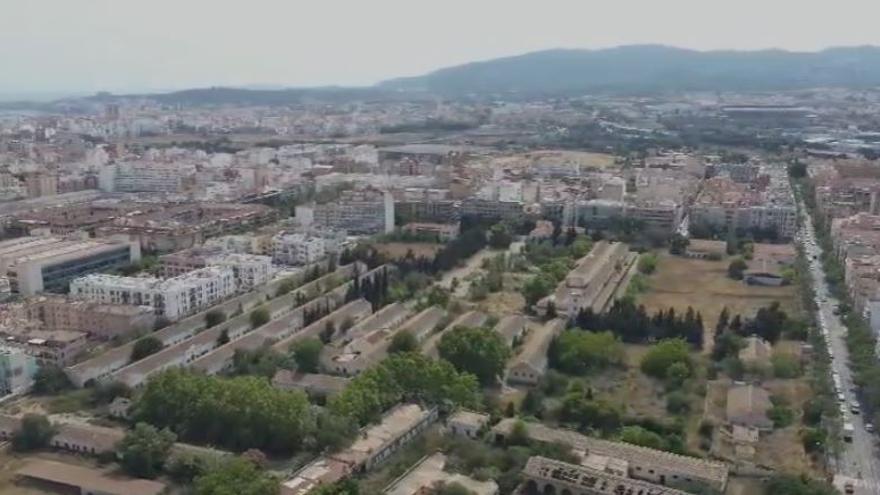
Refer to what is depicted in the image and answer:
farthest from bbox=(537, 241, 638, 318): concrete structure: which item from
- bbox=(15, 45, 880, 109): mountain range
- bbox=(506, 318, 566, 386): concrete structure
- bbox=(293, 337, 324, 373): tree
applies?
bbox=(15, 45, 880, 109): mountain range

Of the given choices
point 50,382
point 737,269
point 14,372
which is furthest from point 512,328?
point 14,372

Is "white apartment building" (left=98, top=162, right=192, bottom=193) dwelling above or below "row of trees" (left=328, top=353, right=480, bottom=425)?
above

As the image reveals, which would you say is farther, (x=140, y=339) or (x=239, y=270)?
(x=239, y=270)

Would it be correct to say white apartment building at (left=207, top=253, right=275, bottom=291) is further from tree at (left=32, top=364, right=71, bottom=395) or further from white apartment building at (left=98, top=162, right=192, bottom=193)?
white apartment building at (left=98, top=162, right=192, bottom=193)

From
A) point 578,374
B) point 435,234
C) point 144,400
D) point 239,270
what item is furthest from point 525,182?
point 144,400

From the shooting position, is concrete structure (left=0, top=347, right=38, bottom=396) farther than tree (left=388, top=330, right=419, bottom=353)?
No

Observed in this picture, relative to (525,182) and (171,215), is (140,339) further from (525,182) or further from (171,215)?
(525,182)
